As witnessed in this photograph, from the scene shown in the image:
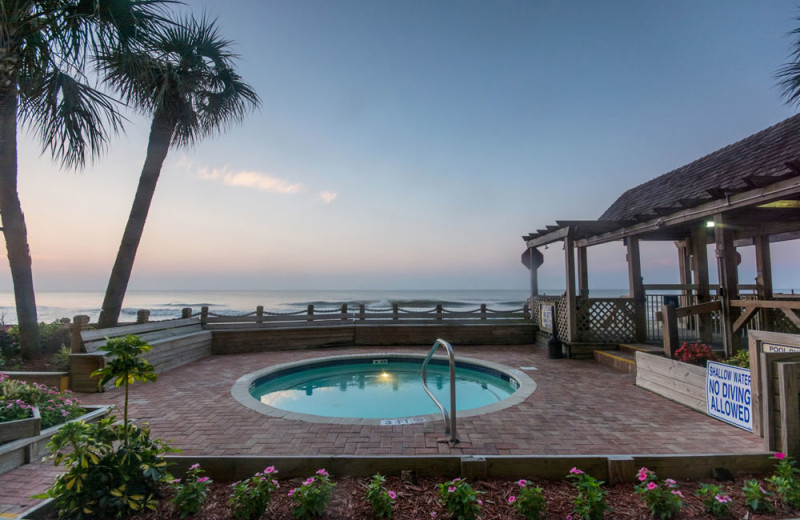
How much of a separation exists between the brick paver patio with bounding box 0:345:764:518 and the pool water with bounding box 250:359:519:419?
0.96 meters

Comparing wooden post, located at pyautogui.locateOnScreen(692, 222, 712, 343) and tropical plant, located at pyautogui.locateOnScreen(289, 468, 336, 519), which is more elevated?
wooden post, located at pyautogui.locateOnScreen(692, 222, 712, 343)

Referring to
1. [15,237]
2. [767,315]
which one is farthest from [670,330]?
[15,237]

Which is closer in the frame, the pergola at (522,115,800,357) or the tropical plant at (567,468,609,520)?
the tropical plant at (567,468,609,520)

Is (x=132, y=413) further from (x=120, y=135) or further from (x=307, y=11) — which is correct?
(x=307, y=11)

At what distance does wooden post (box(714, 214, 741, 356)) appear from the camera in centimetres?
562

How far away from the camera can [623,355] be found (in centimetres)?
671

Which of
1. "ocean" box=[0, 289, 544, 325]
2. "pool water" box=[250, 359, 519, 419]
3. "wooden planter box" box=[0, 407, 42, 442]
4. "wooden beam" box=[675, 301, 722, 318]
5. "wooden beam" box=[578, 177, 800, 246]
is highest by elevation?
"wooden beam" box=[578, 177, 800, 246]

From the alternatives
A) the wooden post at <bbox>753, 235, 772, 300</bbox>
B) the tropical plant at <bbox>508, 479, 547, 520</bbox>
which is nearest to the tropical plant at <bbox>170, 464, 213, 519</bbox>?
the tropical plant at <bbox>508, 479, 547, 520</bbox>

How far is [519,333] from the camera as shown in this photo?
31.0 ft

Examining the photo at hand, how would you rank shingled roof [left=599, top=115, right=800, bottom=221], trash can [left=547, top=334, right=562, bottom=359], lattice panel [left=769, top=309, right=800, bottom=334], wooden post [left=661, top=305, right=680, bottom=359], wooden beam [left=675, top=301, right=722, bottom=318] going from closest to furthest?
shingled roof [left=599, top=115, right=800, bottom=221] → wooden post [left=661, top=305, right=680, bottom=359] → wooden beam [left=675, top=301, right=722, bottom=318] → lattice panel [left=769, top=309, right=800, bottom=334] → trash can [left=547, top=334, right=562, bottom=359]

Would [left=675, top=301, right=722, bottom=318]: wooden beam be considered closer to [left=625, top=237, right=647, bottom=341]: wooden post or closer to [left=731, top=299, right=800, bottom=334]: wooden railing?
[left=731, top=299, right=800, bottom=334]: wooden railing

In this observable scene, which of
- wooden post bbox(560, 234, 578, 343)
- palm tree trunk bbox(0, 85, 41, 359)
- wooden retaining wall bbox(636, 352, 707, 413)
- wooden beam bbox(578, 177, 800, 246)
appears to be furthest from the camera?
wooden post bbox(560, 234, 578, 343)

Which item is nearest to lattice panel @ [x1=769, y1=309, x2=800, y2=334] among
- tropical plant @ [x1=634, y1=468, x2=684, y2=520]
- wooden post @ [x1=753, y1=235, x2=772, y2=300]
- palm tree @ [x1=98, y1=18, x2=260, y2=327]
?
wooden post @ [x1=753, y1=235, x2=772, y2=300]

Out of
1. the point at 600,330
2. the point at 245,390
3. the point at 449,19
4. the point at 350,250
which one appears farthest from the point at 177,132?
the point at 350,250
